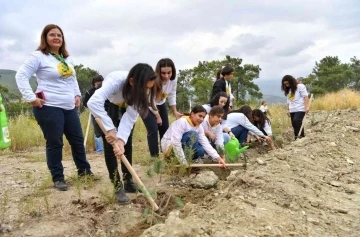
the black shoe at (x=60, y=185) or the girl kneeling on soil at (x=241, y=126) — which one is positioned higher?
the girl kneeling on soil at (x=241, y=126)

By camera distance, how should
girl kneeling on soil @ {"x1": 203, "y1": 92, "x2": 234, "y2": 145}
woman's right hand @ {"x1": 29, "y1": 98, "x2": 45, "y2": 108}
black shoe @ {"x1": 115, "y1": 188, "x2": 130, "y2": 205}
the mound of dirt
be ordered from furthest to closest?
girl kneeling on soil @ {"x1": 203, "y1": 92, "x2": 234, "y2": 145}, woman's right hand @ {"x1": 29, "y1": 98, "x2": 45, "y2": 108}, black shoe @ {"x1": 115, "y1": 188, "x2": 130, "y2": 205}, the mound of dirt

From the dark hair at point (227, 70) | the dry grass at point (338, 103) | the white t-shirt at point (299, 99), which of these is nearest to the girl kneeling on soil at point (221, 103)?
the dark hair at point (227, 70)

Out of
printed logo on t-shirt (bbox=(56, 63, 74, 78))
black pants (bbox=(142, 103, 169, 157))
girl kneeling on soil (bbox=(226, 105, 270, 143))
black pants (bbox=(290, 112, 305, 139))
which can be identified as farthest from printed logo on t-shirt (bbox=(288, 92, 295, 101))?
printed logo on t-shirt (bbox=(56, 63, 74, 78))

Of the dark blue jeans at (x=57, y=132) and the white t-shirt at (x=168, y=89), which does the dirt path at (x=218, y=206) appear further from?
the white t-shirt at (x=168, y=89)

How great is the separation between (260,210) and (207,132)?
2.27 metres

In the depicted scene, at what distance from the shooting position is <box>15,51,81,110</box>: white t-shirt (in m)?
3.46

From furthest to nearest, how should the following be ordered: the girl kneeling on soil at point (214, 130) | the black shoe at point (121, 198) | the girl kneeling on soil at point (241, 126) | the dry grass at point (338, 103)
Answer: the dry grass at point (338, 103) < the girl kneeling on soil at point (241, 126) < the girl kneeling on soil at point (214, 130) < the black shoe at point (121, 198)

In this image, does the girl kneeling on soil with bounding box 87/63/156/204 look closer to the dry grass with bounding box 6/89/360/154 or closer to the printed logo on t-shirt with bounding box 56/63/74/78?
the printed logo on t-shirt with bounding box 56/63/74/78

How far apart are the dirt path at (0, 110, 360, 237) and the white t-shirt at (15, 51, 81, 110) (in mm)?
699

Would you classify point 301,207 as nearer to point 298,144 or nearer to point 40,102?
point 40,102

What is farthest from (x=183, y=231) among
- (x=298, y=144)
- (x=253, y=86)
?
(x=253, y=86)

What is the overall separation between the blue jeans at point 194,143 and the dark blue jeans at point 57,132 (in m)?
1.12

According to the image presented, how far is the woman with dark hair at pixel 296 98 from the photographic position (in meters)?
6.59

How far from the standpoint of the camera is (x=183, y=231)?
2.37 meters
